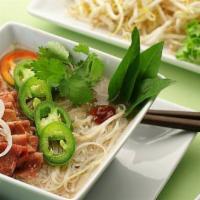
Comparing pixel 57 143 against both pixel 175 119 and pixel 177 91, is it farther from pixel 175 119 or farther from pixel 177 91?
pixel 177 91

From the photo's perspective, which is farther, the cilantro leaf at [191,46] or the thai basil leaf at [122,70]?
the cilantro leaf at [191,46]

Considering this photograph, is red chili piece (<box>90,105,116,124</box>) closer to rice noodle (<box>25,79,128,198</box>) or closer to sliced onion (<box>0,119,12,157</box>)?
rice noodle (<box>25,79,128,198</box>)

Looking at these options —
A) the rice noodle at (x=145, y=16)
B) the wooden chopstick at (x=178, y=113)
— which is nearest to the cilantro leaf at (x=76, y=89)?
the wooden chopstick at (x=178, y=113)

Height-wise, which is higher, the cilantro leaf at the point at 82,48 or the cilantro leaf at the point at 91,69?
the cilantro leaf at the point at 82,48

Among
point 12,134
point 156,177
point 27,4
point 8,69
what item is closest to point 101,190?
point 156,177

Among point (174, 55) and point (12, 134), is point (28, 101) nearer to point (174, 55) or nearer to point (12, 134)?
point (12, 134)

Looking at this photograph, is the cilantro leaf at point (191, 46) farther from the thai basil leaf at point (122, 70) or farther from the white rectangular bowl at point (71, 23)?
the thai basil leaf at point (122, 70)

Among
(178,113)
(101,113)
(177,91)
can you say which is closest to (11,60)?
(101,113)
